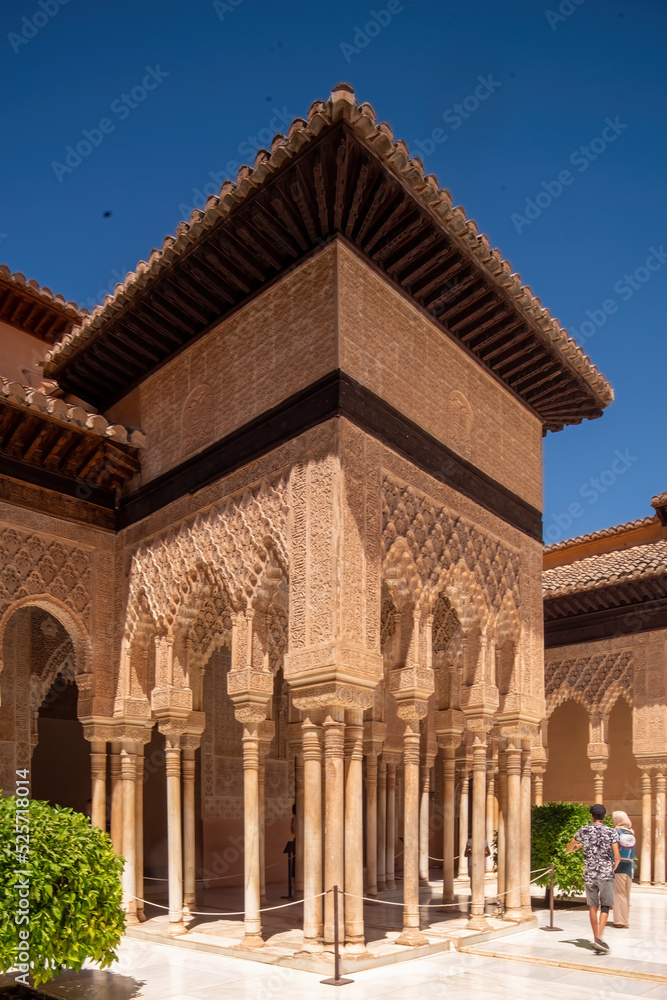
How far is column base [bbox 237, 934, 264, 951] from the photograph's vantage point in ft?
22.6

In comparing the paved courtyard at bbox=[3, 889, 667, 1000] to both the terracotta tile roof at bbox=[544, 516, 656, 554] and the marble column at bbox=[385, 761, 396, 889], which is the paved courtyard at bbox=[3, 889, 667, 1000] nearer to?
the marble column at bbox=[385, 761, 396, 889]

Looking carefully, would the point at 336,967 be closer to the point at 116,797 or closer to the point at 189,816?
the point at 189,816

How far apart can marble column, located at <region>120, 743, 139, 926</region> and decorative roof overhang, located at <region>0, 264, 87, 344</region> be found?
17.8 feet

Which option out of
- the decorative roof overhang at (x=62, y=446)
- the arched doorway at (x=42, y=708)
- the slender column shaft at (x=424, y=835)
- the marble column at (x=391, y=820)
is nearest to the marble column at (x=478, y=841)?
the slender column shaft at (x=424, y=835)

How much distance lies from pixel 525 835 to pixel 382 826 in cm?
380

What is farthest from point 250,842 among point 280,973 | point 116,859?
point 116,859

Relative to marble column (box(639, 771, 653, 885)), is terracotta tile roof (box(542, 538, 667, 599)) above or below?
above

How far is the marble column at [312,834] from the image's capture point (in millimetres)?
6320

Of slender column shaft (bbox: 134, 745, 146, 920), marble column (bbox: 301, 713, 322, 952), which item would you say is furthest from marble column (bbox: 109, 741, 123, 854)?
marble column (bbox: 301, 713, 322, 952)

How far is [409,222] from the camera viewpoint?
6.99 m

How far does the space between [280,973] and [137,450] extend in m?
4.85

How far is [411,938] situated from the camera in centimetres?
689

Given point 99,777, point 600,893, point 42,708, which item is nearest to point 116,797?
point 99,777

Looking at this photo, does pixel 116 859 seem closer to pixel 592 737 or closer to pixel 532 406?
pixel 532 406
